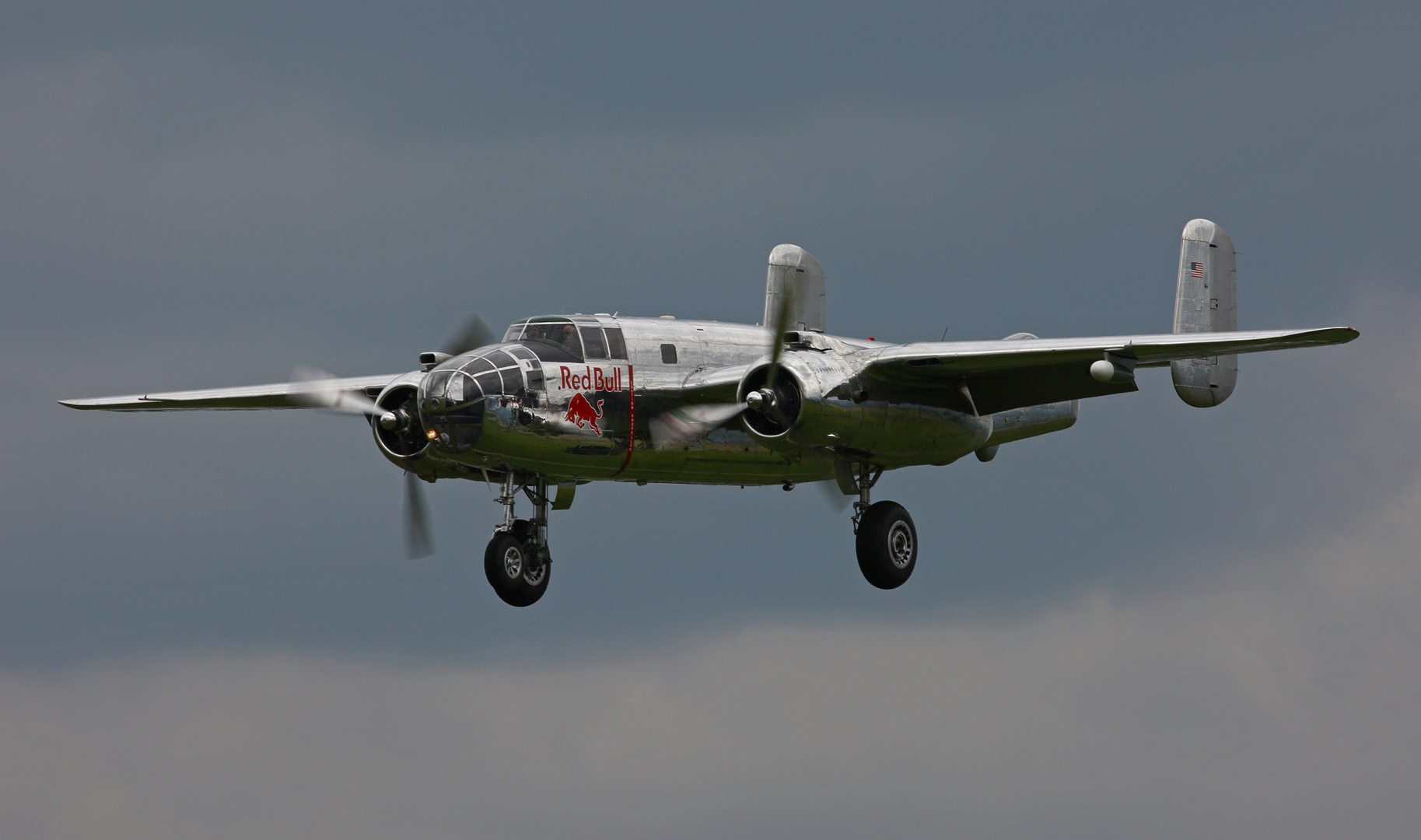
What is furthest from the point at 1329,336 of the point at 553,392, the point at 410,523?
the point at 410,523

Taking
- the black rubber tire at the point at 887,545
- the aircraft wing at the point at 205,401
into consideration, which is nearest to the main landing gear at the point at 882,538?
the black rubber tire at the point at 887,545

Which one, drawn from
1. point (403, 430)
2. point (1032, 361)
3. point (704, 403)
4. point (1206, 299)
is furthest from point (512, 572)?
point (1206, 299)

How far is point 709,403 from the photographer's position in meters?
29.7

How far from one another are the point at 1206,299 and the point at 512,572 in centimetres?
1552

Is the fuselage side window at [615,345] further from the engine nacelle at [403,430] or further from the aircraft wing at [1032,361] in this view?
the aircraft wing at [1032,361]

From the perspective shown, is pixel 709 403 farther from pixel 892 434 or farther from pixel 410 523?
pixel 410 523

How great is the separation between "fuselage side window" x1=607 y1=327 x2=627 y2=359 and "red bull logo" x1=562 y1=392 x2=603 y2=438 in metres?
0.88

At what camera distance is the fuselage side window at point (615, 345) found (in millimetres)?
29422

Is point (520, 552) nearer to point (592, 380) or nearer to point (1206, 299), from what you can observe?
point (592, 380)

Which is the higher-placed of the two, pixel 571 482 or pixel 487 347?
pixel 487 347

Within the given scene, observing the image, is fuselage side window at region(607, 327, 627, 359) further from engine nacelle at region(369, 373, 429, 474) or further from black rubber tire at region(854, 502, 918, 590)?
black rubber tire at region(854, 502, 918, 590)

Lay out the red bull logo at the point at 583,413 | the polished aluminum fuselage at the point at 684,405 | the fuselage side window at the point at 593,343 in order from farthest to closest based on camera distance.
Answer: the fuselage side window at the point at 593,343 < the red bull logo at the point at 583,413 < the polished aluminum fuselage at the point at 684,405

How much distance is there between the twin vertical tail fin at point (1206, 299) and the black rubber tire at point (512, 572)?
1341 cm

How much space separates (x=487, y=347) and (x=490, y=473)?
255 cm
